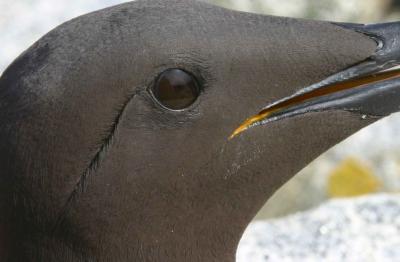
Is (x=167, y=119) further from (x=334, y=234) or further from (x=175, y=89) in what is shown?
(x=334, y=234)

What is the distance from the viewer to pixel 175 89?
2803 mm

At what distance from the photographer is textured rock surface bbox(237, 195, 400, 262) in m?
4.73

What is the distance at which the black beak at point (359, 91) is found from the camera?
3.02 meters

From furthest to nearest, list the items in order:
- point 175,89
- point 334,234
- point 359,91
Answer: point 334,234
point 359,91
point 175,89

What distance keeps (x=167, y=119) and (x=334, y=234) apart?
2.31m

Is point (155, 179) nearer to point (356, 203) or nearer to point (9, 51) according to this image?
point (356, 203)

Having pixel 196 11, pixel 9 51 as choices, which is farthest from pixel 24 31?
pixel 196 11

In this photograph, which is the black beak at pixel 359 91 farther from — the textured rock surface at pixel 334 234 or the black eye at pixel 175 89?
the textured rock surface at pixel 334 234

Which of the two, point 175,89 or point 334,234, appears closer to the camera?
point 175,89

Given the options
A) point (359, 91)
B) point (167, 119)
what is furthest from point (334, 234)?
point (167, 119)

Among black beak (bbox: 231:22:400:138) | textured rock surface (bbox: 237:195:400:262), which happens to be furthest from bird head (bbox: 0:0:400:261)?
textured rock surface (bbox: 237:195:400:262)

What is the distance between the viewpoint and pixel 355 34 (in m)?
3.06

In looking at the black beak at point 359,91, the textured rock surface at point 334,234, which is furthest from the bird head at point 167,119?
the textured rock surface at point 334,234

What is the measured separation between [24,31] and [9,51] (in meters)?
0.32
